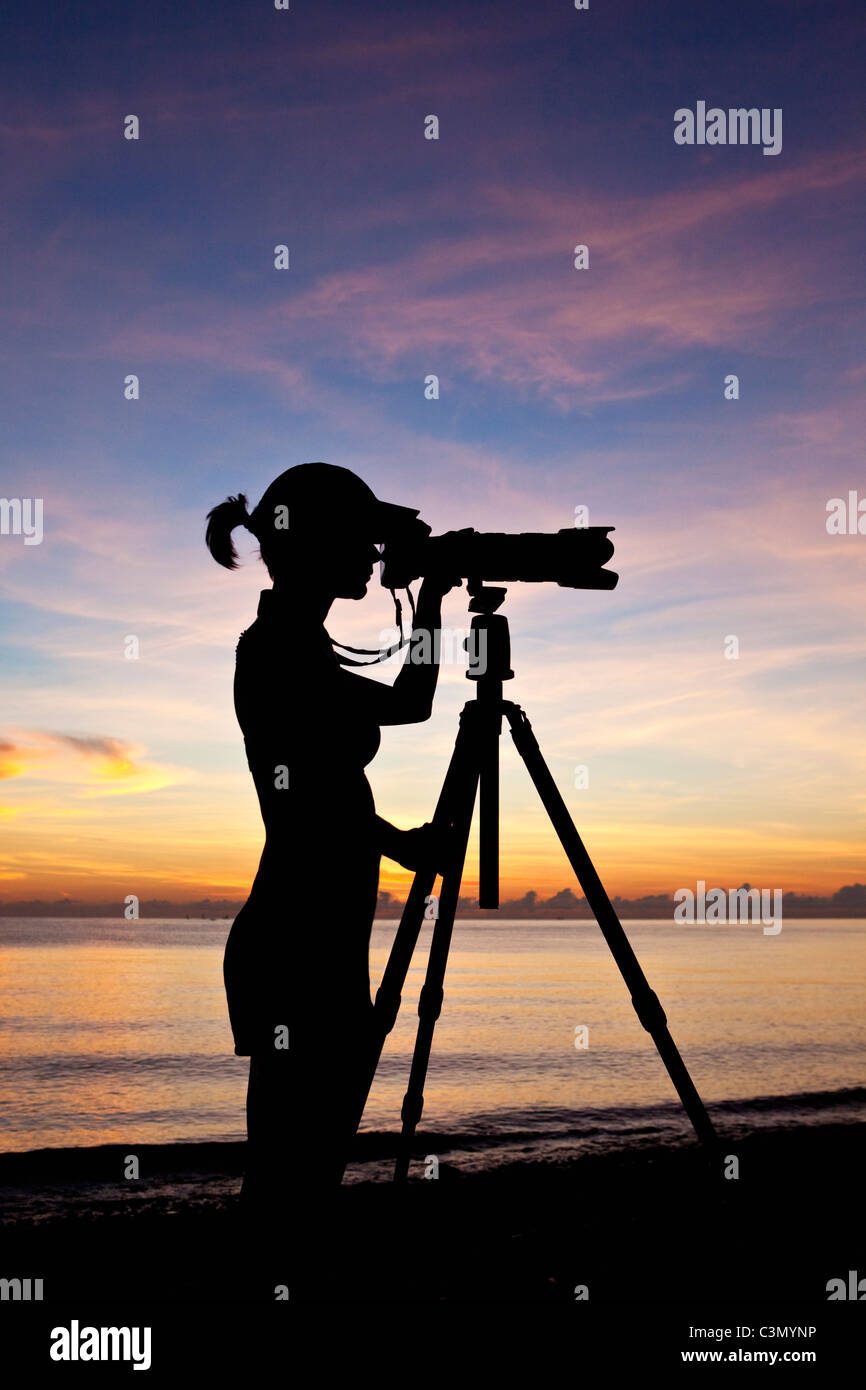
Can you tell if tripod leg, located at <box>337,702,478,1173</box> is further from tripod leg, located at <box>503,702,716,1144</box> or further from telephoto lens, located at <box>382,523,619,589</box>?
telephoto lens, located at <box>382,523,619,589</box>

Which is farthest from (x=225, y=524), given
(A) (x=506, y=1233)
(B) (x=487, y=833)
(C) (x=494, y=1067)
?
(C) (x=494, y=1067)

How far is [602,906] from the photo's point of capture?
3.07 metres

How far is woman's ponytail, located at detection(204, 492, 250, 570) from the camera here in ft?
9.23

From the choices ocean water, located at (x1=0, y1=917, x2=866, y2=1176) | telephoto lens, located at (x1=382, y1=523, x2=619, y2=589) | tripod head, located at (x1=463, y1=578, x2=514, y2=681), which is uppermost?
telephoto lens, located at (x1=382, y1=523, x2=619, y2=589)

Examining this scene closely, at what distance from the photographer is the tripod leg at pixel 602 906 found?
3.02 m

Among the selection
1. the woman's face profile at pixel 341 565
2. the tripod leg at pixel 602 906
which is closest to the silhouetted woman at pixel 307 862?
the woman's face profile at pixel 341 565

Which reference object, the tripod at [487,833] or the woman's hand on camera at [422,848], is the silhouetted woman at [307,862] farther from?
the tripod at [487,833]

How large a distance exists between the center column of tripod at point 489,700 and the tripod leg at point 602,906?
82mm

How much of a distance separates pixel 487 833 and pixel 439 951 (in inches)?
18.2

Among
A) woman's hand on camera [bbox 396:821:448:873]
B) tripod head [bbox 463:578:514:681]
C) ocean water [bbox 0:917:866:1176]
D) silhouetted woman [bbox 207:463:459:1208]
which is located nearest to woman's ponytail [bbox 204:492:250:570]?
silhouetted woman [bbox 207:463:459:1208]
